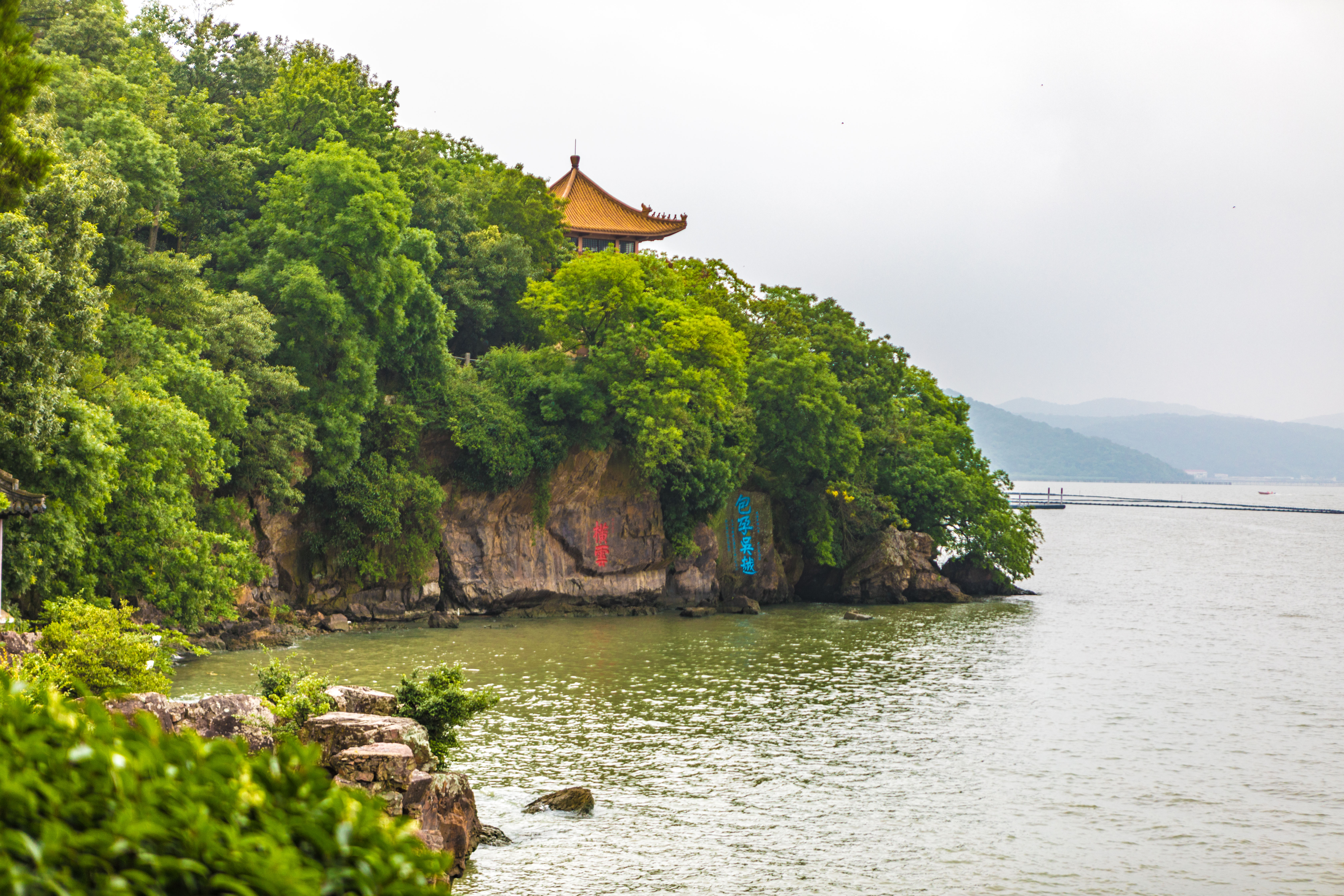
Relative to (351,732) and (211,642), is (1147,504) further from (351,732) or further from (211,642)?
(351,732)

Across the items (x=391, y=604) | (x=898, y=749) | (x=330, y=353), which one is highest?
(x=330, y=353)

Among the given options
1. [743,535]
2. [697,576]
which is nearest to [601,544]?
[697,576]

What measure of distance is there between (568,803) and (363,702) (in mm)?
3588

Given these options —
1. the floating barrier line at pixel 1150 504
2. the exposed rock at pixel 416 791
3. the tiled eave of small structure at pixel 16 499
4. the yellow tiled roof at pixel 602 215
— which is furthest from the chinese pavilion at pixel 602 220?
the floating barrier line at pixel 1150 504

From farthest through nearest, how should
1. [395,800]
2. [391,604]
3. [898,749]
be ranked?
[391,604]
[898,749]
[395,800]

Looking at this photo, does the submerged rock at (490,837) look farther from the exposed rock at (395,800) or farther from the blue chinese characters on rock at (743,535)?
the blue chinese characters on rock at (743,535)

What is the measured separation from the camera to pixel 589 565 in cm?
3875

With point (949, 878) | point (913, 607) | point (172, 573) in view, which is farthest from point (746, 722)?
point (913, 607)

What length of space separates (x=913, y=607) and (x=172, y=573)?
27313 millimetres

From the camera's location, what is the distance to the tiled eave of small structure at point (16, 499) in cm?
1780

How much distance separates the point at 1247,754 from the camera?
2133cm

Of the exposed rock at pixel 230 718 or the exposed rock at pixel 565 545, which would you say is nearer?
the exposed rock at pixel 230 718

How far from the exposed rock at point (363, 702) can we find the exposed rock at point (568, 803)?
285 cm

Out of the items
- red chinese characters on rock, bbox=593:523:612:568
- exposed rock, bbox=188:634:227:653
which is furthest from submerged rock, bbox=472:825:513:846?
red chinese characters on rock, bbox=593:523:612:568
